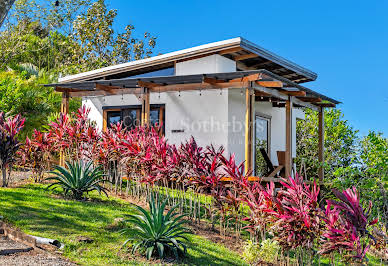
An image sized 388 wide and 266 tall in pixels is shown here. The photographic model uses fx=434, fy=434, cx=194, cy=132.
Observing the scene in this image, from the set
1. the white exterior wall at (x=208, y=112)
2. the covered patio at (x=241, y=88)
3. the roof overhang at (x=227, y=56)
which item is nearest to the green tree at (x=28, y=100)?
the roof overhang at (x=227, y=56)

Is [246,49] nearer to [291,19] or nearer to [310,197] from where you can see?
[310,197]

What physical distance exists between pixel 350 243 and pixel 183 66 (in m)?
9.72

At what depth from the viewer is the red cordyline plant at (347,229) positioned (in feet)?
19.2

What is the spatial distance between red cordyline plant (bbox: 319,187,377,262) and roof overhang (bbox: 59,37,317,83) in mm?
7624

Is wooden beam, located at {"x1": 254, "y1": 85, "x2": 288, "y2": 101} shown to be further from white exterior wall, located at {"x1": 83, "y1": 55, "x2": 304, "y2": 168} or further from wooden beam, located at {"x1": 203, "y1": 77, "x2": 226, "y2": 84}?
white exterior wall, located at {"x1": 83, "y1": 55, "x2": 304, "y2": 168}

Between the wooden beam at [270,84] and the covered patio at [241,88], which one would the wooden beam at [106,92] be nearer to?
the covered patio at [241,88]

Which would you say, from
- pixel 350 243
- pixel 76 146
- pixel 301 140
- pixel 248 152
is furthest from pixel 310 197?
pixel 301 140

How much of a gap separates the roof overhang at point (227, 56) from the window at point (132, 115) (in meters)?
1.29

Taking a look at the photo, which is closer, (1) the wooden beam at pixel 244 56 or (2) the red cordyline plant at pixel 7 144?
(2) the red cordyline plant at pixel 7 144

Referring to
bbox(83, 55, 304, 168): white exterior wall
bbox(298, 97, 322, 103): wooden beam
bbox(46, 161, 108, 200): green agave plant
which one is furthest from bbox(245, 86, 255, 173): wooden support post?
bbox(46, 161, 108, 200): green agave plant

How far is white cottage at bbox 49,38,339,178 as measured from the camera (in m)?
12.3

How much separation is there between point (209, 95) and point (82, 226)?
7.53 m

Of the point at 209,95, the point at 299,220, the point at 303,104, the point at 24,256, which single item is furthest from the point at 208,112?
the point at 24,256

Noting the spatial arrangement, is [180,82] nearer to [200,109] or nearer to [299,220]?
[200,109]
